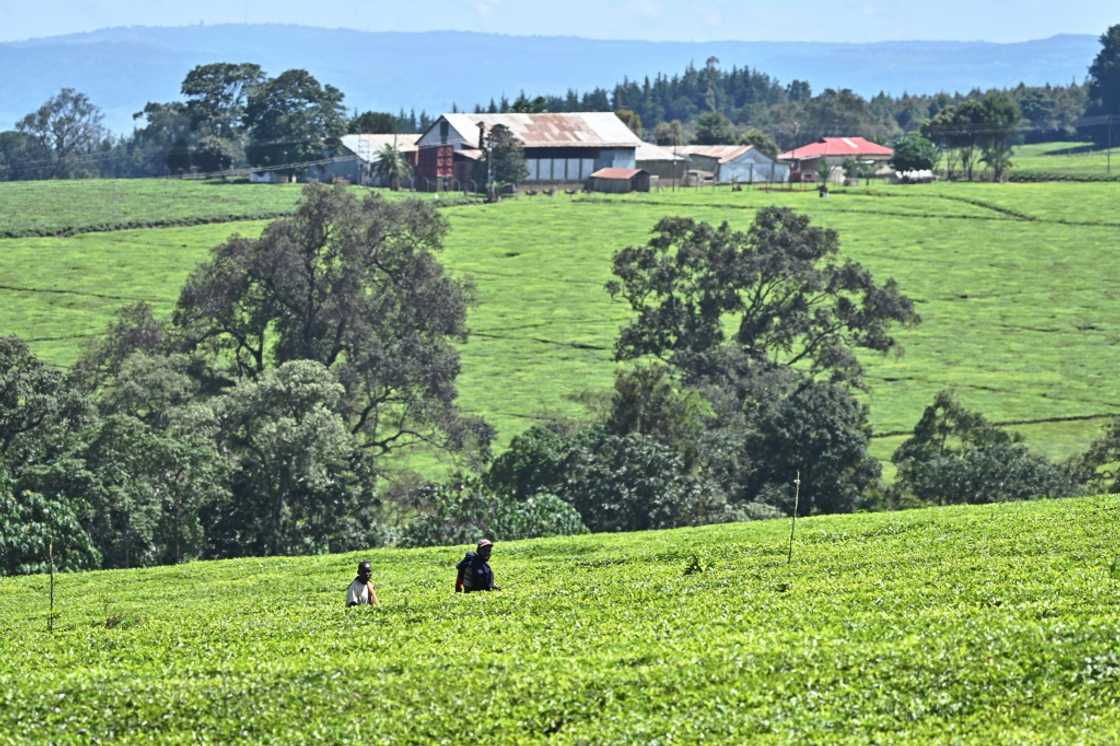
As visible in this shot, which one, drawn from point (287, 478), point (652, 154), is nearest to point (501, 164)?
point (652, 154)

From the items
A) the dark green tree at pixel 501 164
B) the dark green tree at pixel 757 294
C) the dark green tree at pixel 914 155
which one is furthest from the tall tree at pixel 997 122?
the dark green tree at pixel 757 294

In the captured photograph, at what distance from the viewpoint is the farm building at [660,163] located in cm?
19050

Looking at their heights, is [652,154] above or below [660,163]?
above

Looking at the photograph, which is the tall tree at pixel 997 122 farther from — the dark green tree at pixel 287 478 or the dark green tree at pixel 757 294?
the dark green tree at pixel 287 478

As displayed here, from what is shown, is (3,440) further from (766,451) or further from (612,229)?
(612,229)

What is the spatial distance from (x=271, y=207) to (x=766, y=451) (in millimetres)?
90227

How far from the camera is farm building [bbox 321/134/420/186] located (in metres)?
181

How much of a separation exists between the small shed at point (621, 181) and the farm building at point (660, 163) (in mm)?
10029

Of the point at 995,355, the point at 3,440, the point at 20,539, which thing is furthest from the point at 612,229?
the point at 20,539

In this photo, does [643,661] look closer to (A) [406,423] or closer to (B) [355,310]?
(A) [406,423]

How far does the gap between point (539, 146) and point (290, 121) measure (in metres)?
27.9

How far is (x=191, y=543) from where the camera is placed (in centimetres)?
6106

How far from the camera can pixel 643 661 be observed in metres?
27.0

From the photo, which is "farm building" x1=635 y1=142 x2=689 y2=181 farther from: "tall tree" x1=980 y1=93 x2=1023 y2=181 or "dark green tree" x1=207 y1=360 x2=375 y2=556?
"dark green tree" x1=207 y1=360 x2=375 y2=556
